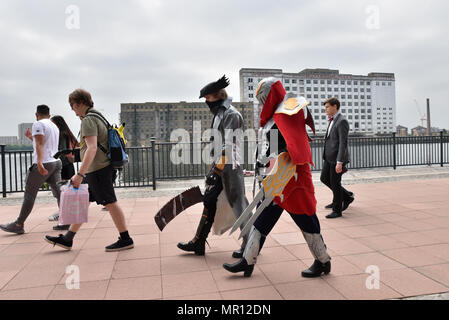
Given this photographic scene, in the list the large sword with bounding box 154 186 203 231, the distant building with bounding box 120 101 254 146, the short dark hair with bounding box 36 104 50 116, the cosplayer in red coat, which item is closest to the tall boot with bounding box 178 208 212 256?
the large sword with bounding box 154 186 203 231

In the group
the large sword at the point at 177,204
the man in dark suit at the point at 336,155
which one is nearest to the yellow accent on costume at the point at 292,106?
the large sword at the point at 177,204

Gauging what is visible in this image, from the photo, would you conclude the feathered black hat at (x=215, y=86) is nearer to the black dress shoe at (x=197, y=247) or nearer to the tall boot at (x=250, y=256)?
the tall boot at (x=250, y=256)

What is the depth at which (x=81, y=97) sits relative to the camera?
4023mm

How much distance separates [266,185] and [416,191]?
6.17 meters

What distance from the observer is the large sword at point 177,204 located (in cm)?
401

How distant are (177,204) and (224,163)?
86cm

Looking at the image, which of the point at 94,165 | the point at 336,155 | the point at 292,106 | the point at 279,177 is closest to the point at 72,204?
the point at 94,165

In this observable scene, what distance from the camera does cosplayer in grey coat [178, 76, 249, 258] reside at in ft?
11.7

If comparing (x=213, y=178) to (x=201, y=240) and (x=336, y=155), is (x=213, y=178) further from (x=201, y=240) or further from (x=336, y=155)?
(x=336, y=155)

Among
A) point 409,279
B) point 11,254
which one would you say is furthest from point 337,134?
point 11,254

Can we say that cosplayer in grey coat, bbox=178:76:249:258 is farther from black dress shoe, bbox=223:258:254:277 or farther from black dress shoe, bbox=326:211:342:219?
black dress shoe, bbox=326:211:342:219

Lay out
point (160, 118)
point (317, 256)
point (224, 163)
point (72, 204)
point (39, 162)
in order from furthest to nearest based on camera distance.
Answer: point (160, 118), point (39, 162), point (72, 204), point (224, 163), point (317, 256)

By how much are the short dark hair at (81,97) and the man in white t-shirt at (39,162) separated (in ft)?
4.06

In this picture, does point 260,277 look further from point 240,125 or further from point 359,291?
point 240,125
